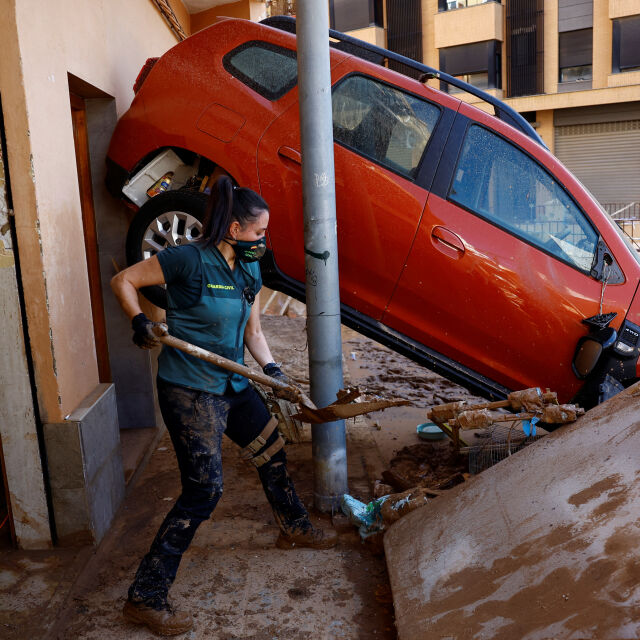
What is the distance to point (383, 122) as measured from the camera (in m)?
4.40

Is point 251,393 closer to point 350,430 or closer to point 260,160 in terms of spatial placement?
point 260,160

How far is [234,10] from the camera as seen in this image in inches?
348

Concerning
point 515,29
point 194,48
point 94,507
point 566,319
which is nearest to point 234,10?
point 194,48

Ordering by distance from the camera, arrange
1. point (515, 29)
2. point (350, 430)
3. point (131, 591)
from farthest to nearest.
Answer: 1. point (515, 29)
2. point (350, 430)
3. point (131, 591)

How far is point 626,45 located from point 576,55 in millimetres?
1870

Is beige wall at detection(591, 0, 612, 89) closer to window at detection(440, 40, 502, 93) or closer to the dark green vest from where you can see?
window at detection(440, 40, 502, 93)

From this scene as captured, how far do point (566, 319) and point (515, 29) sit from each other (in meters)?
24.9

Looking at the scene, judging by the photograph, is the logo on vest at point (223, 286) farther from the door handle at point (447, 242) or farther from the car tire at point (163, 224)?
the door handle at point (447, 242)

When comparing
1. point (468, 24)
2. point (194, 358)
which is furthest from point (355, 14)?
point (194, 358)

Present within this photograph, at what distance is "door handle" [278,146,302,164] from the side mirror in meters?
2.20

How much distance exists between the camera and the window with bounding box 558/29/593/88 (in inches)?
957

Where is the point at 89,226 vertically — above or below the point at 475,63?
below

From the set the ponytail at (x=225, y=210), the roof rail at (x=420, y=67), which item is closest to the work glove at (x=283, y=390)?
the ponytail at (x=225, y=210)

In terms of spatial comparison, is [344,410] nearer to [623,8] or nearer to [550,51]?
[623,8]
